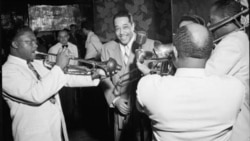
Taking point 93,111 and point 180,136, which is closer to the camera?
point 180,136

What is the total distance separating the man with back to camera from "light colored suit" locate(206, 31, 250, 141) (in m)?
0.30

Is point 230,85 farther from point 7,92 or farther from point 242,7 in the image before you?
point 7,92

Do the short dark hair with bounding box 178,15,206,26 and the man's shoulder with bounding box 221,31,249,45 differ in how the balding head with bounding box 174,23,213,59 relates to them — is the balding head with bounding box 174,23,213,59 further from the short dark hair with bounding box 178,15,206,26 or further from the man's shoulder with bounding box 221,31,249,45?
the short dark hair with bounding box 178,15,206,26

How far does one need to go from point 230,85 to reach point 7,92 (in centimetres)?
120

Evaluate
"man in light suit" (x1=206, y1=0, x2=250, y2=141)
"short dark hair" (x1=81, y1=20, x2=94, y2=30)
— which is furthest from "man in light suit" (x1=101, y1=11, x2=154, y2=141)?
"short dark hair" (x1=81, y1=20, x2=94, y2=30)

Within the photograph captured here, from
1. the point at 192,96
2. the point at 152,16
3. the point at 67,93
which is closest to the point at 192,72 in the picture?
the point at 192,96

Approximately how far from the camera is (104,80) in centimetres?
207

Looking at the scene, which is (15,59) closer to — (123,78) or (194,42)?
(123,78)

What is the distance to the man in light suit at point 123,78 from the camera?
1.96 m

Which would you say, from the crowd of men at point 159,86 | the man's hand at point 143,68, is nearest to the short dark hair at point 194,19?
the crowd of men at point 159,86

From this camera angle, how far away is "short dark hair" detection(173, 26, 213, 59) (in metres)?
1.01

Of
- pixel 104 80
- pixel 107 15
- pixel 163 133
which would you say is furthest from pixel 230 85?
pixel 107 15

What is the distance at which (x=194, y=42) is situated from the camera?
1.01 meters

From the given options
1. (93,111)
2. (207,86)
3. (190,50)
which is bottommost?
(93,111)
